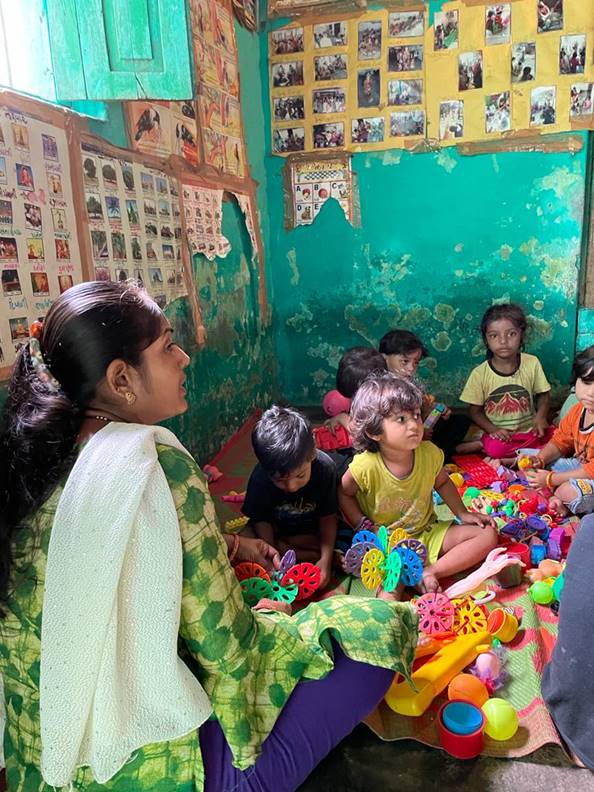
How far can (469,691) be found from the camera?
5.01ft

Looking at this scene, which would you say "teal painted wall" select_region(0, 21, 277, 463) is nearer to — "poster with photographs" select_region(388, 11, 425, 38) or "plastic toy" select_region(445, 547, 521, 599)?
"poster with photographs" select_region(388, 11, 425, 38)

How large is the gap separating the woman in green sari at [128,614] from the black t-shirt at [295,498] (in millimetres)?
1002

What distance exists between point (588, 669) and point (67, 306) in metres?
1.22

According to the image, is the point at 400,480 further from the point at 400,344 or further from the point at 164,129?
the point at 164,129

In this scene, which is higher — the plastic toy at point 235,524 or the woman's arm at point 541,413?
the woman's arm at point 541,413

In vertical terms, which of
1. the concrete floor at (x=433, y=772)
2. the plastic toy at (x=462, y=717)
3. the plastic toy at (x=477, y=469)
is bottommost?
the concrete floor at (x=433, y=772)

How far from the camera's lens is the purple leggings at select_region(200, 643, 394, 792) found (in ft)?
3.67

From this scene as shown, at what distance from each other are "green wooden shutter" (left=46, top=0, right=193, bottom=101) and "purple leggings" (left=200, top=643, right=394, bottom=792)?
182cm

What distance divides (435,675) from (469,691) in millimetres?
89

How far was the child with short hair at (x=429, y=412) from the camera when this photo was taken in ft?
11.3

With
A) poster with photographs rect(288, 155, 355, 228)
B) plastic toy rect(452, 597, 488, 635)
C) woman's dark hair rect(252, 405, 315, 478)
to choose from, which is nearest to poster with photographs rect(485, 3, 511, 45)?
poster with photographs rect(288, 155, 355, 228)

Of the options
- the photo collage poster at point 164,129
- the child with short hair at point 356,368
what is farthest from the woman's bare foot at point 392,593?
the photo collage poster at point 164,129

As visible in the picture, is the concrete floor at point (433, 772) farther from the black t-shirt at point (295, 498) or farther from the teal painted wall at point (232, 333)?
the teal painted wall at point (232, 333)

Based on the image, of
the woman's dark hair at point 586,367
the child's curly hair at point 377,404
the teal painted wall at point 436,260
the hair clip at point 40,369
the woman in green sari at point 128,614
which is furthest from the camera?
the teal painted wall at point 436,260
